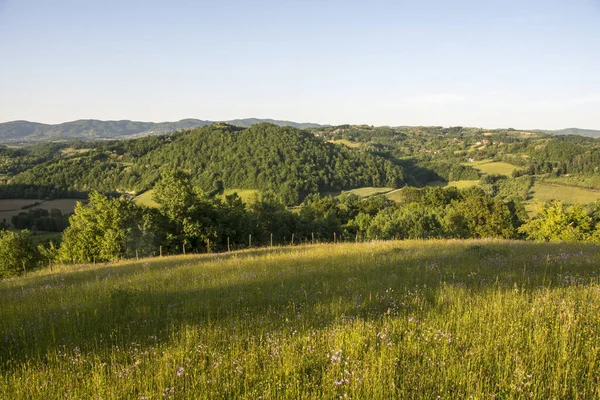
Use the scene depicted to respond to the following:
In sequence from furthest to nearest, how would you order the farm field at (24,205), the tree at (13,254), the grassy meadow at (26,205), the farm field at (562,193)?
1. the farm field at (562,193)
2. the grassy meadow at (26,205)
3. the farm field at (24,205)
4. the tree at (13,254)

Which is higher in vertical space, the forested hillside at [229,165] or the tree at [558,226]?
the forested hillside at [229,165]

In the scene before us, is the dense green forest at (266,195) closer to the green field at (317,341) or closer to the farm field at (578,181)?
the farm field at (578,181)

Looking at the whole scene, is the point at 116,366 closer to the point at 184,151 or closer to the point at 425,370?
the point at 425,370

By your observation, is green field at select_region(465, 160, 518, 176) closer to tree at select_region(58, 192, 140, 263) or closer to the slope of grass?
the slope of grass

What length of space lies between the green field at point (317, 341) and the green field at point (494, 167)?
553 ft

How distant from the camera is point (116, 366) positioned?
14.5 feet

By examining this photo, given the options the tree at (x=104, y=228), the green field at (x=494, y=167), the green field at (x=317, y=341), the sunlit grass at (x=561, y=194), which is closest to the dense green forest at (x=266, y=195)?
the tree at (x=104, y=228)

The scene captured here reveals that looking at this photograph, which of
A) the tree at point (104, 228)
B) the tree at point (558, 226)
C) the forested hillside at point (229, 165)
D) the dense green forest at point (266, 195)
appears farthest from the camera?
the forested hillside at point (229, 165)

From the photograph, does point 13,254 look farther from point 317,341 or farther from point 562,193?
point 562,193

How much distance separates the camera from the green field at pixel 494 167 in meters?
154

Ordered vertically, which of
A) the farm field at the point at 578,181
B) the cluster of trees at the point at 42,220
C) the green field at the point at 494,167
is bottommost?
the cluster of trees at the point at 42,220

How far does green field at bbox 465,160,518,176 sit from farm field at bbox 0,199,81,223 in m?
169

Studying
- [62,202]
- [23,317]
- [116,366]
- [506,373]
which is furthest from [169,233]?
[62,202]

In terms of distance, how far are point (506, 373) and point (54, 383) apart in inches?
204
